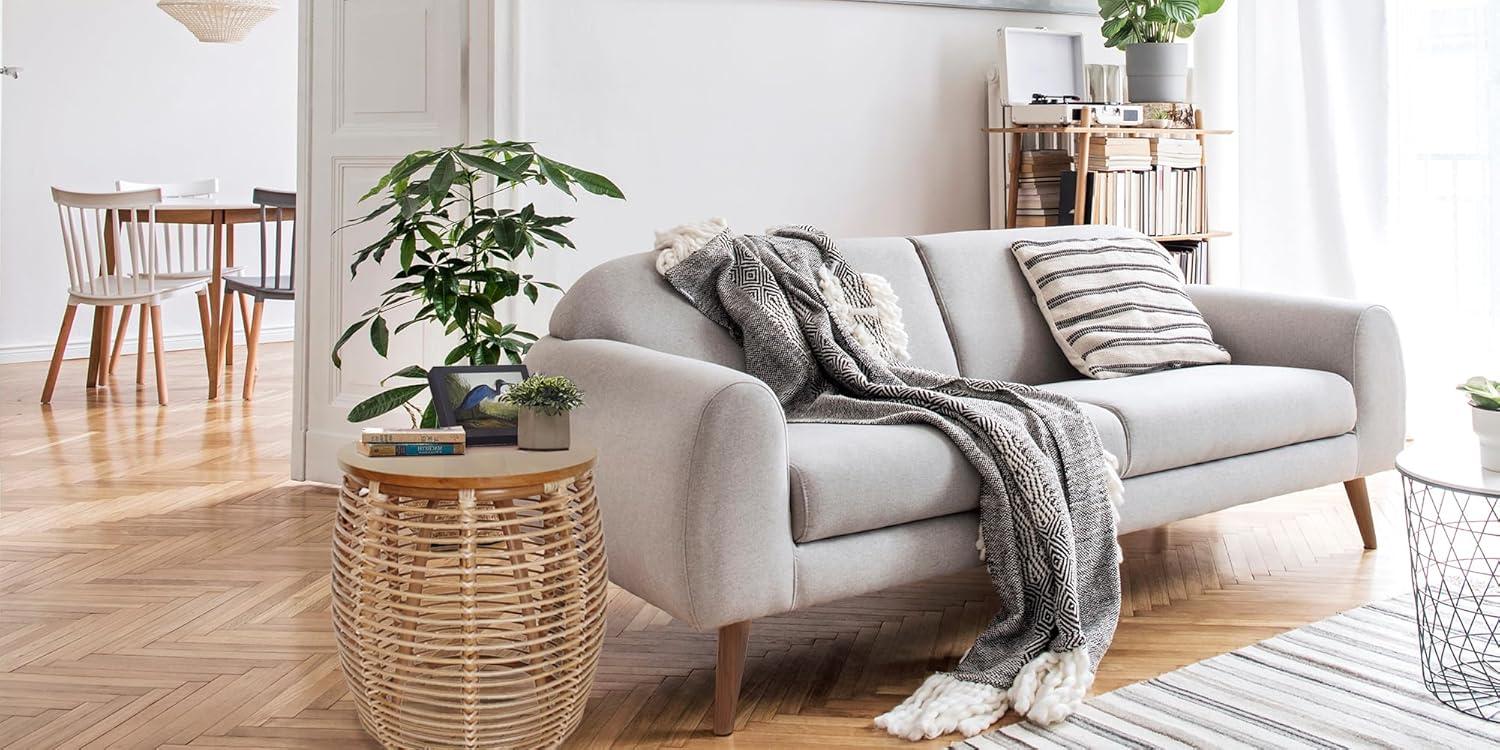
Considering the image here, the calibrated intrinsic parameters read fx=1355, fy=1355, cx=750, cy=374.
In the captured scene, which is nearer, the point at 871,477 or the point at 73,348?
the point at 871,477

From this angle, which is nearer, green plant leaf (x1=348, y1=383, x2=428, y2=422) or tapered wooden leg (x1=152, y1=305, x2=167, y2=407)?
green plant leaf (x1=348, y1=383, x2=428, y2=422)

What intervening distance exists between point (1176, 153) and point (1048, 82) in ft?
1.63

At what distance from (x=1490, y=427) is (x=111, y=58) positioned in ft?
21.4

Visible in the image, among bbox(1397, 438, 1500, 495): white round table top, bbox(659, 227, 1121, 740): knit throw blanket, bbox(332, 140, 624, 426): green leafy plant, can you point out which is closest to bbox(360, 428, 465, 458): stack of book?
→ bbox(659, 227, 1121, 740): knit throw blanket

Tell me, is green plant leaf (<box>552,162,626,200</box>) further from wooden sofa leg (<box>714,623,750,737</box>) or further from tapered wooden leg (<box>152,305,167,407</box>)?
tapered wooden leg (<box>152,305,167,407</box>)

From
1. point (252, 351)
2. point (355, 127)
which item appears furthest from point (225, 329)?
point (355, 127)

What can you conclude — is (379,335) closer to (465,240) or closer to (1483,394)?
(465,240)

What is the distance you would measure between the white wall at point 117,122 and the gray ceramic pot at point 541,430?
5312 mm

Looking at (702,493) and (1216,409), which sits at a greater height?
(1216,409)

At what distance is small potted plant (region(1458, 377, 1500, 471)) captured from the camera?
88.2 inches

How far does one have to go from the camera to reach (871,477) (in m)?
2.27

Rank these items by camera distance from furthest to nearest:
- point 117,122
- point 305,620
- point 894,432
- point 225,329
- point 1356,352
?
point 117,122, point 225,329, point 1356,352, point 305,620, point 894,432

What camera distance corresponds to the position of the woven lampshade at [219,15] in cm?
619

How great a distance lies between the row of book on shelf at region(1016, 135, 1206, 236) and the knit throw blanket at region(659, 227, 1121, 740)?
178 centimetres
